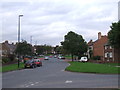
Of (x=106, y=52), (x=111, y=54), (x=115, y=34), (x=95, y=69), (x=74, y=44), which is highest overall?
(x=115, y=34)

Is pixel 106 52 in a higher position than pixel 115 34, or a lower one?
lower

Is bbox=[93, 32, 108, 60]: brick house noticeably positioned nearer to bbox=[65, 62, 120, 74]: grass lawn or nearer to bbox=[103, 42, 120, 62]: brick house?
bbox=[103, 42, 120, 62]: brick house

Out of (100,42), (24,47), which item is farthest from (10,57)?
(100,42)

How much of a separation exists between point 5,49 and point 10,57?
5387 centimetres

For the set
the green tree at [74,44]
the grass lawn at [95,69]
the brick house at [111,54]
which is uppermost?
the green tree at [74,44]

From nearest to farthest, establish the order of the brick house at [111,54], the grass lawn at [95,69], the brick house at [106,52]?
1. the grass lawn at [95,69]
2. the brick house at [111,54]
3. the brick house at [106,52]

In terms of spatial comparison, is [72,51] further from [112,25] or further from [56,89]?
[56,89]

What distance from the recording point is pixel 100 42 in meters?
84.4

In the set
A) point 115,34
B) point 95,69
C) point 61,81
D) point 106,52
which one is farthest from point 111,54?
point 61,81

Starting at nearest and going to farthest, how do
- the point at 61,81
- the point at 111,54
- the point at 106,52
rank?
the point at 61,81, the point at 111,54, the point at 106,52

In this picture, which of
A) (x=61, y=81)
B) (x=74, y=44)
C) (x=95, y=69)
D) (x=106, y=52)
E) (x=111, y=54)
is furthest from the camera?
(x=74, y=44)

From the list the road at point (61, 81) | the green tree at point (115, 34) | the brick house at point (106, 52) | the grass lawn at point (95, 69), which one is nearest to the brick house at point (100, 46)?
the brick house at point (106, 52)

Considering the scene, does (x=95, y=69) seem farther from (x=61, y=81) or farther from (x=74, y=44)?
(x=74, y=44)

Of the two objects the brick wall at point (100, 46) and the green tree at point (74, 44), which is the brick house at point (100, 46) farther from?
the green tree at point (74, 44)
